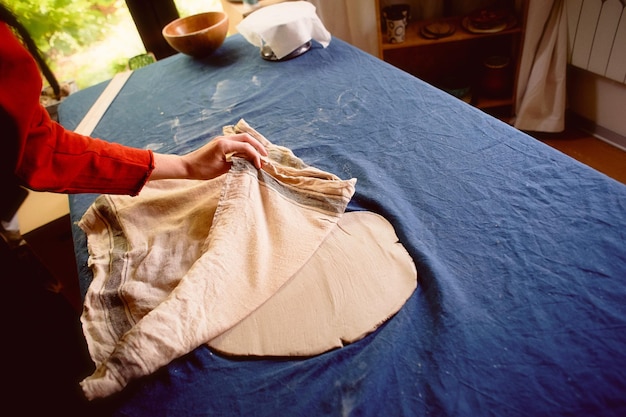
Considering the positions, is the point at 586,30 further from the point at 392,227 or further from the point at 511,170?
the point at 392,227

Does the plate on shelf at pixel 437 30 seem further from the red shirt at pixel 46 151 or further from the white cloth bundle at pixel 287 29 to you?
the red shirt at pixel 46 151

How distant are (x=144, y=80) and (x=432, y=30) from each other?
1.54 meters

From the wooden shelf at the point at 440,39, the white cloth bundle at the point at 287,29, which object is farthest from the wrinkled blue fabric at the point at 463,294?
the wooden shelf at the point at 440,39

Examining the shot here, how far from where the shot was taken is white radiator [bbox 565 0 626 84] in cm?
170

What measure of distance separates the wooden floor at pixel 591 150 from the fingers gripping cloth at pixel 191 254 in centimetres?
175

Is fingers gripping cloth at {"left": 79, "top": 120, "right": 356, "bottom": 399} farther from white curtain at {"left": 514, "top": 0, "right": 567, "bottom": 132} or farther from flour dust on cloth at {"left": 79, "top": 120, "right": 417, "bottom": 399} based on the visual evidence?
white curtain at {"left": 514, "top": 0, "right": 567, "bottom": 132}

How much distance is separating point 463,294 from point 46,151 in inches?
33.4

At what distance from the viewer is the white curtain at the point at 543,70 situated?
A: 1918 millimetres

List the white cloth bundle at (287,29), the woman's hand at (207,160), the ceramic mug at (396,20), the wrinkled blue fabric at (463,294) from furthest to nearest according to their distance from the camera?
the ceramic mug at (396,20) < the white cloth bundle at (287,29) < the woman's hand at (207,160) < the wrinkled blue fabric at (463,294)

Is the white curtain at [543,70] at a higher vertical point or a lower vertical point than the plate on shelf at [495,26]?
lower

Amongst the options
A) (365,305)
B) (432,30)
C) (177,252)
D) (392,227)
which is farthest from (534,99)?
A: (177,252)

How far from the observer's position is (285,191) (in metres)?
0.91

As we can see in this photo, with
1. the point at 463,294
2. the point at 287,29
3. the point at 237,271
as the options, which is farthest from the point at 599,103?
the point at 237,271

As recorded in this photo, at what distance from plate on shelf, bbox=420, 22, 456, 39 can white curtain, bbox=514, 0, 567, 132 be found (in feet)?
1.25
